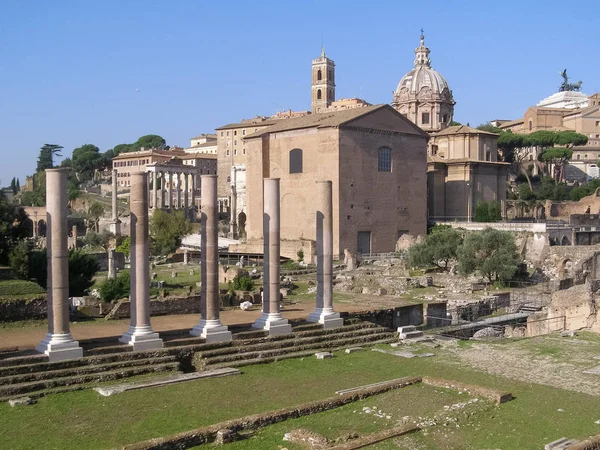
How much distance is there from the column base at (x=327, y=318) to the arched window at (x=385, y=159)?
83.1ft

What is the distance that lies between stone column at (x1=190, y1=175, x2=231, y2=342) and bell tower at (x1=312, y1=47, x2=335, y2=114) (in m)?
73.5

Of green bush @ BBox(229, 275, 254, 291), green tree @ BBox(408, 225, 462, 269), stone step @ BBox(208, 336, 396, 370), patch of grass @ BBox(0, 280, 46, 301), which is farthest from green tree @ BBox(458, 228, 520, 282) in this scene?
patch of grass @ BBox(0, 280, 46, 301)

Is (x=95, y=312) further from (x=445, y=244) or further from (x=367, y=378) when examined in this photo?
(x=445, y=244)

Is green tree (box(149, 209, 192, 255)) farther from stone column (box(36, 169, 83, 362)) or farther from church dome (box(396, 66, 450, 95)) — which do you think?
stone column (box(36, 169, 83, 362))

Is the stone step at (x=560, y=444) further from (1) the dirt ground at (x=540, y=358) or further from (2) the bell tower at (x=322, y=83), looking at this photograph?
(2) the bell tower at (x=322, y=83)

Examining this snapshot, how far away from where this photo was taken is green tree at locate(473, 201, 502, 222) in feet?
Result: 158

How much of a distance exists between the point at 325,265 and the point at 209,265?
351 cm

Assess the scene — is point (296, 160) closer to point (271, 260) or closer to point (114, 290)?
point (114, 290)

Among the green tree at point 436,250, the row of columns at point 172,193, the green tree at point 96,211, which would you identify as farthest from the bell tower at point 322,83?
the green tree at point 436,250

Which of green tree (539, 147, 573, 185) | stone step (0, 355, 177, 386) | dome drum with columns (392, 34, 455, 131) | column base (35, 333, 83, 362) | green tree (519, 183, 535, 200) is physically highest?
dome drum with columns (392, 34, 455, 131)

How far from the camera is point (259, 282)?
29016mm

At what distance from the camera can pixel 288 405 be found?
37.6 ft

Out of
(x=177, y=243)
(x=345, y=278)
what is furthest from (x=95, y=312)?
(x=177, y=243)

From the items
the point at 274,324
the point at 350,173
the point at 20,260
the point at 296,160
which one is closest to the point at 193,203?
the point at 296,160
